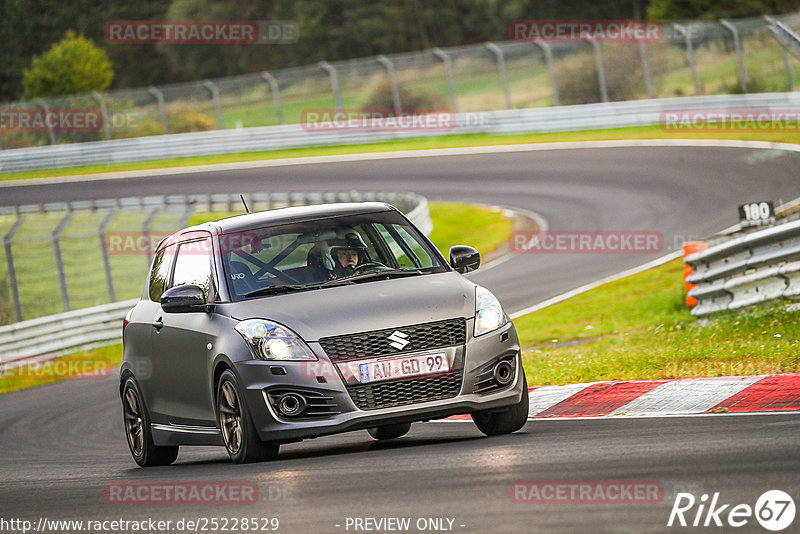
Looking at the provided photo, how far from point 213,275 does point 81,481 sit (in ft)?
5.36

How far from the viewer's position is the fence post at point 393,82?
4325 cm

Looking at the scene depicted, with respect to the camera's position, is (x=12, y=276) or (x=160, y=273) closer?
(x=160, y=273)

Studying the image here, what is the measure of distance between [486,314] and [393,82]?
122 feet

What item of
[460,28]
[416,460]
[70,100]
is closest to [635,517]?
[416,460]

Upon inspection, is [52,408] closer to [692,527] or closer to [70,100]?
[692,527]

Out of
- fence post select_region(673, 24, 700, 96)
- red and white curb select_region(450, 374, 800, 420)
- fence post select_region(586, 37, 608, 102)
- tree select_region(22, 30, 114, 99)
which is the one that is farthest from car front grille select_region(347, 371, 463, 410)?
tree select_region(22, 30, 114, 99)

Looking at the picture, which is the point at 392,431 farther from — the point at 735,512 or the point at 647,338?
the point at 647,338

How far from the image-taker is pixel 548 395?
388 inches

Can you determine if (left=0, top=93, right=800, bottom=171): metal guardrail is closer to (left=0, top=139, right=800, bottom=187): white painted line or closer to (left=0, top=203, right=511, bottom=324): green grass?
(left=0, top=139, right=800, bottom=187): white painted line

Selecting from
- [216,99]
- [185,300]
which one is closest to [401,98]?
[216,99]

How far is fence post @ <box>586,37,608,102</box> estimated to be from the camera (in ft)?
130

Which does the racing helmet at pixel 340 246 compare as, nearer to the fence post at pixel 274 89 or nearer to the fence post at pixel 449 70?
the fence post at pixel 449 70

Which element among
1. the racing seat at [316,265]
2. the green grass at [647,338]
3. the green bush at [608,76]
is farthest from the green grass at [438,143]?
the racing seat at [316,265]

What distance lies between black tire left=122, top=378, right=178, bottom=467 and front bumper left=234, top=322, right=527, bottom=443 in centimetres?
200
